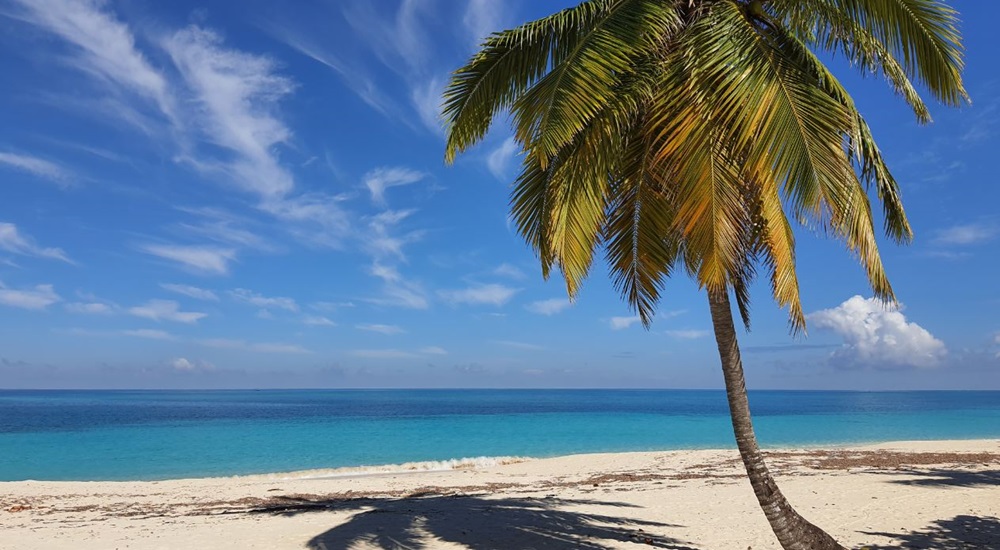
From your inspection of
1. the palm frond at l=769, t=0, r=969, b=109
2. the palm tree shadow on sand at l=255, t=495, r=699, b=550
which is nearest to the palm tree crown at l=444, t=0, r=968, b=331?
the palm frond at l=769, t=0, r=969, b=109

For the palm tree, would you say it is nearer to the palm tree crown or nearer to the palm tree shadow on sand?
the palm tree crown

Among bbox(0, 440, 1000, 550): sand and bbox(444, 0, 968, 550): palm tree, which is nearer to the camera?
bbox(444, 0, 968, 550): palm tree

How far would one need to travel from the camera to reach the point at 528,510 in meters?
12.8

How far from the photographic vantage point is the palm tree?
643 cm

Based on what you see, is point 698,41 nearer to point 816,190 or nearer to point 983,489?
point 816,190

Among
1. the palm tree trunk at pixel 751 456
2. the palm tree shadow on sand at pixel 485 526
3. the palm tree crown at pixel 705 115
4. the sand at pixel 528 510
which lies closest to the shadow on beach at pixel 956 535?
the sand at pixel 528 510

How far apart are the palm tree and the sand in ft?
11.6

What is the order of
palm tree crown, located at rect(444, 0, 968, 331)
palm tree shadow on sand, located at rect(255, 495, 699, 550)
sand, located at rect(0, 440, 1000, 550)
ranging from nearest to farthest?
palm tree crown, located at rect(444, 0, 968, 331) → palm tree shadow on sand, located at rect(255, 495, 699, 550) → sand, located at rect(0, 440, 1000, 550)

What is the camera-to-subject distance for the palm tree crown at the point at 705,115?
6410 millimetres

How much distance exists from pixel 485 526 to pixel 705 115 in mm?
8007

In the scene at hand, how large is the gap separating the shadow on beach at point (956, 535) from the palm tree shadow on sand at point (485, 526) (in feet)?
11.1

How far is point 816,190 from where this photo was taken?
5953mm

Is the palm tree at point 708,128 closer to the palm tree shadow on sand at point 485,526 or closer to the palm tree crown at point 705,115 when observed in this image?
the palm tree crown at point 705,115

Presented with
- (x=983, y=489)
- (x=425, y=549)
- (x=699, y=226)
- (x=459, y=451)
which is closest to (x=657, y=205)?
(x=699, y=226)
